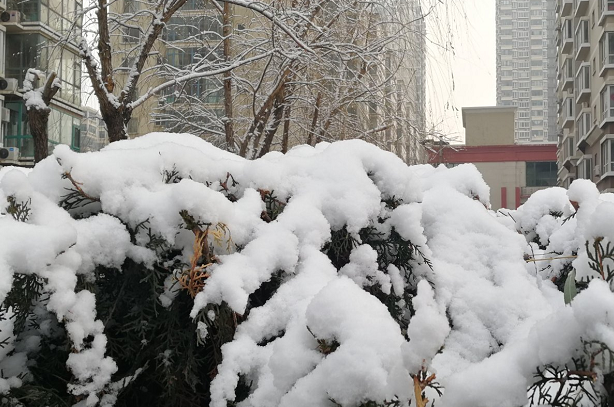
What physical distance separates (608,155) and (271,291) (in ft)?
109

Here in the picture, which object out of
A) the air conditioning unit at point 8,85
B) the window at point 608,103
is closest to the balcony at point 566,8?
the window at point 608,103

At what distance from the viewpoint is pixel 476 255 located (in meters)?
2.13

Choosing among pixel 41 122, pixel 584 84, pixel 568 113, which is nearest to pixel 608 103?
pixel 584 84

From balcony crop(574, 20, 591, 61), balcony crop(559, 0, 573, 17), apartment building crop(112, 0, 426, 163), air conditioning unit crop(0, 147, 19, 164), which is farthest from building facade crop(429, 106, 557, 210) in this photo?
apartment building crop(112, 0, 426, 163)

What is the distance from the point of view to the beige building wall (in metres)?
38.1

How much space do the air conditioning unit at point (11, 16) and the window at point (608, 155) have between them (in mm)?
27403

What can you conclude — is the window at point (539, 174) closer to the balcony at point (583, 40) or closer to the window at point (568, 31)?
the balcony at point (583, 40)

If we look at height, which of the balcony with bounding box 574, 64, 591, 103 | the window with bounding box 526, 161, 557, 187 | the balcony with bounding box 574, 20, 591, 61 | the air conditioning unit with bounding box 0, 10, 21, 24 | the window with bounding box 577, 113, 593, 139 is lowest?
the window with bounding box 526, 161, 557, 187

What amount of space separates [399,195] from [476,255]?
0.38 metres

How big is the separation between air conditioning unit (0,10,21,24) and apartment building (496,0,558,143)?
62780mm

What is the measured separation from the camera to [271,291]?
177cm

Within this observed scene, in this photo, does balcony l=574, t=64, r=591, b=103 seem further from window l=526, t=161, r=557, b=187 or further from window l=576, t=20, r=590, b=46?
window l=526, t=161, r=557, b=187

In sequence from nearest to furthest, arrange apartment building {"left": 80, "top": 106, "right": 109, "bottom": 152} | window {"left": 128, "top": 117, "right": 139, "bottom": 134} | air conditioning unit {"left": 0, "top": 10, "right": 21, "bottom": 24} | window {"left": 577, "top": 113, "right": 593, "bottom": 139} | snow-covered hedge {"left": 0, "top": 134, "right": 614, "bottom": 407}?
snow-covered hedge {"left": 0, "top": 134, "right": 614, "bottom": 407}
apartment building {"left": 80, "top": 106, "right": 109, "bottom": 152}
window {"left": 128, "top": 117, "right": 139, "bottom": 134}
air conditioning unit {"left": 0, "top": 10, "right": 21, "bottom": 24}
window {"left": 577, "top": 113, "right": 593, "bottom": 139}

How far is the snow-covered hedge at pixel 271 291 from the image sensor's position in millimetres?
1064
